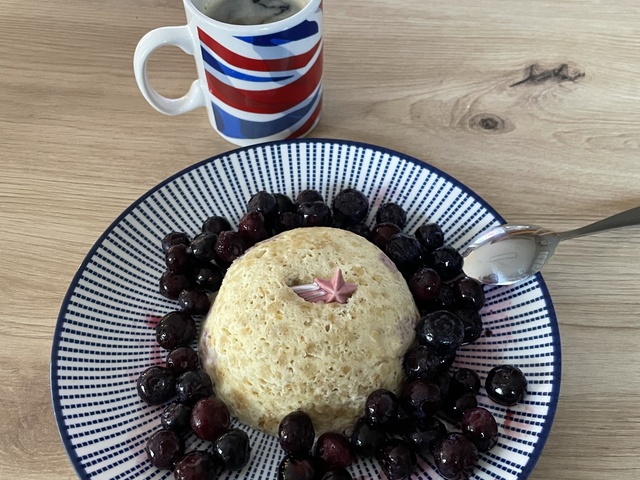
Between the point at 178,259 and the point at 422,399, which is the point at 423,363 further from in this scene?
the point at 178,259

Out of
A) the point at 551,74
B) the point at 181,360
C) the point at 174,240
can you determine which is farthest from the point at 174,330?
the point at 551,74

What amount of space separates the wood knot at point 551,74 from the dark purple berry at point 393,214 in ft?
1.51

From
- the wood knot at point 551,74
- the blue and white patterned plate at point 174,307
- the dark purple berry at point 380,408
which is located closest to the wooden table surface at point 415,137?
the wood knot at point 551,74

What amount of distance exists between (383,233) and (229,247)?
220 millimetres

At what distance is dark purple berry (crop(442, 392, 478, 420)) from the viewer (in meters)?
0.73

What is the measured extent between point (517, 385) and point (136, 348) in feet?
1.57

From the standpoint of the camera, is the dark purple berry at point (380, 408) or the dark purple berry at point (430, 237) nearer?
the dark purple berry at point (380, 408)

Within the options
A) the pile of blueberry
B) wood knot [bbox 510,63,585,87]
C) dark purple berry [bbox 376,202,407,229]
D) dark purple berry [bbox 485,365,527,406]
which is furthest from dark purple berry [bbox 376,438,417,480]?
wood knot [bbox 510,63,585,87]

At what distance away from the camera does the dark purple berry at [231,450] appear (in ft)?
2.27

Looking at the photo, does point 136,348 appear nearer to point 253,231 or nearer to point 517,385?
point 253,231

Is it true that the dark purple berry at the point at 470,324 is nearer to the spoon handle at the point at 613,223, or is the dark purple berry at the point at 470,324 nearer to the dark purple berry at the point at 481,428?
the dark purple berry at the point at 481,428

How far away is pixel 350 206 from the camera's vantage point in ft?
2.96

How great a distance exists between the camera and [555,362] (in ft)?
2.42

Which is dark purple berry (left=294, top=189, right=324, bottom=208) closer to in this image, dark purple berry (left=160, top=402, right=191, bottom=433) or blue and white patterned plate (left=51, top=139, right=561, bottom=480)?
blue and white patterned plate (left=51, top=139, right=561, bottom=480)
